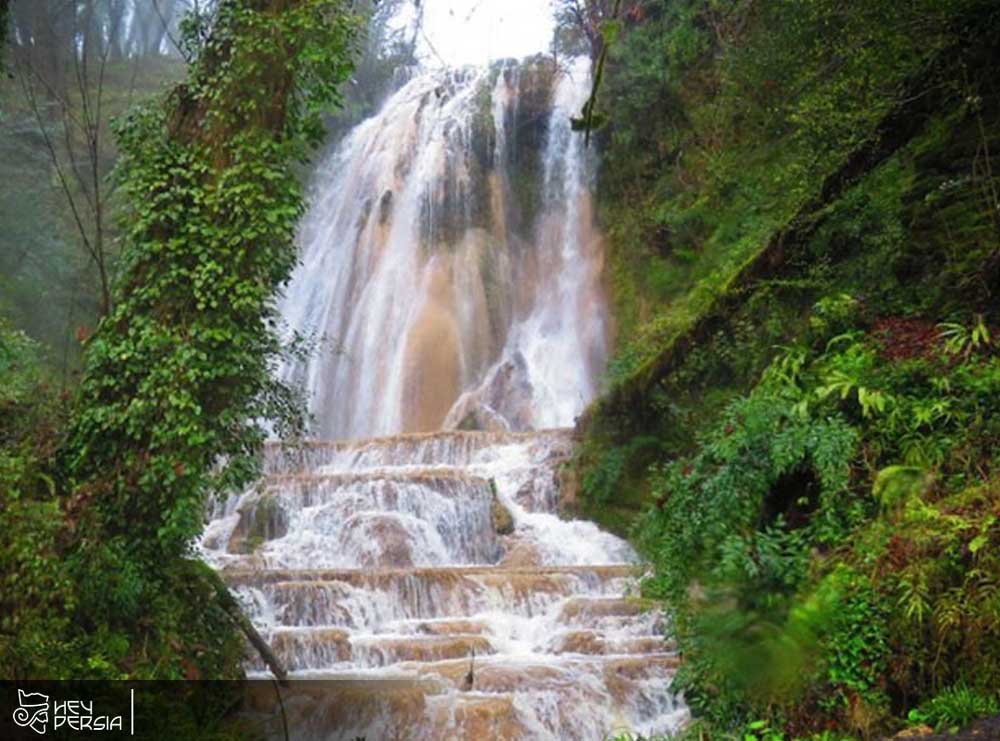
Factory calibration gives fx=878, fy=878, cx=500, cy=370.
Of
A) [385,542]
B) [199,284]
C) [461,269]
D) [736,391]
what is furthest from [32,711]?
[461,269]

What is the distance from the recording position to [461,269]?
2228cm

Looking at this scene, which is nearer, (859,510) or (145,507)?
(859,510)

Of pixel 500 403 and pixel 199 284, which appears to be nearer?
pixel 199 284

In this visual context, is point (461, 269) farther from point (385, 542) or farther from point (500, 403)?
point (385, 542)

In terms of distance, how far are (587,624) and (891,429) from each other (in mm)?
3707

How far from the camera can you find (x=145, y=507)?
700 cm

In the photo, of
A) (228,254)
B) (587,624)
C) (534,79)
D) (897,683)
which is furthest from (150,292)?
(534,79)

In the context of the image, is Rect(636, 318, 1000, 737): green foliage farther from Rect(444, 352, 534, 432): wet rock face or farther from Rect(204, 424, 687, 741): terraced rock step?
Rect(444, 352, 534, 432): wet rock face

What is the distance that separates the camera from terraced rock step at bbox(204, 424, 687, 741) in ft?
22.6

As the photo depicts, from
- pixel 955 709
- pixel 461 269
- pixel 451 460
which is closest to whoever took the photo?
pixel 955 709

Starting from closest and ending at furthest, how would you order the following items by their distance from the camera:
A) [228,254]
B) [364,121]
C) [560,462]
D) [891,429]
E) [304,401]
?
[891,429] → [228,254] → [304,401] → [560,462] → [364,121]

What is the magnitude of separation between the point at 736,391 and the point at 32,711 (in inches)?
308

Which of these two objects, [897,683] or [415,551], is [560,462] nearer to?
[415,551]

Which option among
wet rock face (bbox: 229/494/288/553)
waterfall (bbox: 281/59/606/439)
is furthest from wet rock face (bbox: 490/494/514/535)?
waterfall (bbox: 281/59/606/439)
